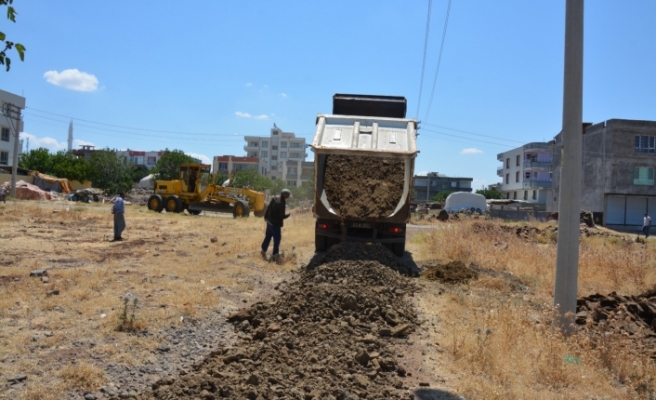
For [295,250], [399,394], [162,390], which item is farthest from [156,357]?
[295,250]

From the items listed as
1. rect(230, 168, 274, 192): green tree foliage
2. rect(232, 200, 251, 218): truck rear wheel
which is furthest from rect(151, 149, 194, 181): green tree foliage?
rect(232, 200, 251, 218): truck rear wheel

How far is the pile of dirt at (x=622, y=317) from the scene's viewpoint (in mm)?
5906

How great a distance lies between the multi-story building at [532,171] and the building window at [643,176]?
24.2m

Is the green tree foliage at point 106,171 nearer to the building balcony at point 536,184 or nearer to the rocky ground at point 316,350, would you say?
the building balcony at point 536,184

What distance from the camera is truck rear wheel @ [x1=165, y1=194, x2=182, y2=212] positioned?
2952 cm

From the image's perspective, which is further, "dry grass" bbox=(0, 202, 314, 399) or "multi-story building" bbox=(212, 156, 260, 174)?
"multi-story building" bbox=(212, 156, 260, 174)

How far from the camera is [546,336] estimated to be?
5.44m

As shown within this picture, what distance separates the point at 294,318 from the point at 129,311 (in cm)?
195

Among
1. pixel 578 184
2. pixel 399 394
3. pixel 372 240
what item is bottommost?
pixel 399 394

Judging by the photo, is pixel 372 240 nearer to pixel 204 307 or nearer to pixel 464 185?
pixel 204 307

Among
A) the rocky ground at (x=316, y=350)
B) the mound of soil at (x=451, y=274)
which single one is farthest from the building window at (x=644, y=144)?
the rocky ground at (x=316, y=350)

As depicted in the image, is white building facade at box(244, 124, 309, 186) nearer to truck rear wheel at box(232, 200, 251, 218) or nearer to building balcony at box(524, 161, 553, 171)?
building balcony at box(524, 161, 553, 171)

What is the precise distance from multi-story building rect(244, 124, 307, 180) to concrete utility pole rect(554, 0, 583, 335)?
4017 inches

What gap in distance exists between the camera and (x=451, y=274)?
31.8ft
